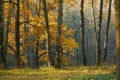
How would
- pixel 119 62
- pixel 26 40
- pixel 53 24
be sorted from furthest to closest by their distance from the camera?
pixel 26 40
pixel 53 24
pixel 119 62

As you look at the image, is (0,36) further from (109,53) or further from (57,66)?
(109,53)

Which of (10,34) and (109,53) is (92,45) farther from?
(10,34)

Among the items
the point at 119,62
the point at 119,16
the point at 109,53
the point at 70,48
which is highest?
the point at 119,16

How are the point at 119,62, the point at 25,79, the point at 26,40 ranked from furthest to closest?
1. the point at 26,40
2. the point at 25,79
3. the point at 119,62

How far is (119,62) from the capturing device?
431 inches

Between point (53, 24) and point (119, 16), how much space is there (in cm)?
2771

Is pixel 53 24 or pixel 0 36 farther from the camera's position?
pixel 53 24

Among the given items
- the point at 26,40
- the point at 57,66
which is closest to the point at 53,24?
the point at 26,40

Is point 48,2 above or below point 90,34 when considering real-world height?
above

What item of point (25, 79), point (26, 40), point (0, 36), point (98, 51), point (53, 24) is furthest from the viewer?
point (26, 40)

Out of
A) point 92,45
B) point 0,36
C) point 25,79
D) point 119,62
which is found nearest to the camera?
point 119,62

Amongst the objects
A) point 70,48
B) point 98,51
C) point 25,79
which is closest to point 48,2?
point 70,48

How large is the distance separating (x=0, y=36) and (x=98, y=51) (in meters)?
10.8

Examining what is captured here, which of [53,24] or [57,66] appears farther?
[53,24]
